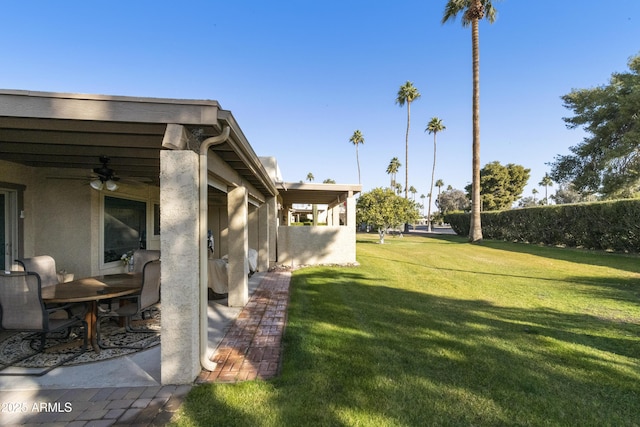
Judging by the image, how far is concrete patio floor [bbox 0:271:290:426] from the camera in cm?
256

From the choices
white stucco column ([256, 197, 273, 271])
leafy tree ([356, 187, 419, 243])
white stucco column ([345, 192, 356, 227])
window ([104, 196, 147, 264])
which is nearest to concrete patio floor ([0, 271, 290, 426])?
window ([104, 196, 147, 264])

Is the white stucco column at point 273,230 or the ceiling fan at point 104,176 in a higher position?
the ceiling fan at point 104,176

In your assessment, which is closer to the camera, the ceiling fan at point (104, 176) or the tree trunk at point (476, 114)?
the ceiling fan at point (104, 176)

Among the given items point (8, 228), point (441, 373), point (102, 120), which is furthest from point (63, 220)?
point (441, 373)

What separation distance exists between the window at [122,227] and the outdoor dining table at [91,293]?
2.25 metres

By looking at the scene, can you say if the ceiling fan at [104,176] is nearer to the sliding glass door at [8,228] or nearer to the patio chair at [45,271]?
the patio chair at [45,271]

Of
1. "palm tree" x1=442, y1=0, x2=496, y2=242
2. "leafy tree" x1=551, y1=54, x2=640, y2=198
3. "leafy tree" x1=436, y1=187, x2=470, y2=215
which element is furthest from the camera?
"leafy tree" x1=436, y1=187, x2=470, y2=215

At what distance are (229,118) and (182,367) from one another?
257 centimetres

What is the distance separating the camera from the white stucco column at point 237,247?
6.00m

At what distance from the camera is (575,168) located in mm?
20250

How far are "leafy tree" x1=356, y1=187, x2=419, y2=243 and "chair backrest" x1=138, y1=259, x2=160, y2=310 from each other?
17.5 metres

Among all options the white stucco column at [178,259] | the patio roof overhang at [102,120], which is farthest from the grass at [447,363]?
the patio roof overhang at [102,120]

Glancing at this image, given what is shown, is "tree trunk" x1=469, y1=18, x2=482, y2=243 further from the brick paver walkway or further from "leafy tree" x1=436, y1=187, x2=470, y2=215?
"leafy tree" x1=436, y1=187, x2=470, y2=215

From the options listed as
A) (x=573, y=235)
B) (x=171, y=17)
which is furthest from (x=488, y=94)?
(x=171, y=17)
